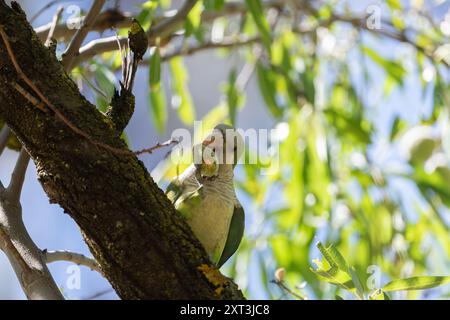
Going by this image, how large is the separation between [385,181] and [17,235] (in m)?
2.07

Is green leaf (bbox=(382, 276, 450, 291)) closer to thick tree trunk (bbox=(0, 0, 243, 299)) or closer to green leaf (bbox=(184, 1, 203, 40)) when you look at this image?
thick tree trunk (bbox=(0, 0, 243, 299))

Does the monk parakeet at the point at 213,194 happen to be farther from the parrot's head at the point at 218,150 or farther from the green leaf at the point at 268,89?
the green leaf at the point at 268,89

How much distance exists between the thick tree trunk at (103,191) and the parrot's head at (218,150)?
0.47 metres

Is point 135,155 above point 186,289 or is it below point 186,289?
above

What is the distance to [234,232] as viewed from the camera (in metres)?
1.79

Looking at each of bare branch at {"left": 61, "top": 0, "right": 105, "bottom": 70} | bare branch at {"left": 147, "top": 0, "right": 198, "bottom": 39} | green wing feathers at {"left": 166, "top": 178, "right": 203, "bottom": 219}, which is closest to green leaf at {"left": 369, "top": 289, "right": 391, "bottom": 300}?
green wing feathers at {"left": 166, "top": 178, "right": 203, "bottom": 219}

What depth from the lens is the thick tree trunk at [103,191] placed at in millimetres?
1187

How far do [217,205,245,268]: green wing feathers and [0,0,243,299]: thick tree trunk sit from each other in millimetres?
534

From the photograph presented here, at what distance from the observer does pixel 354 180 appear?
3109 mm

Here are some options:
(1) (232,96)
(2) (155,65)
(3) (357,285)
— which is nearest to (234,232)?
(3) (357,285)

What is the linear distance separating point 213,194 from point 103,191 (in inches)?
20.3

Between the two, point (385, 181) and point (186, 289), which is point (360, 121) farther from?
point (186, 289)
